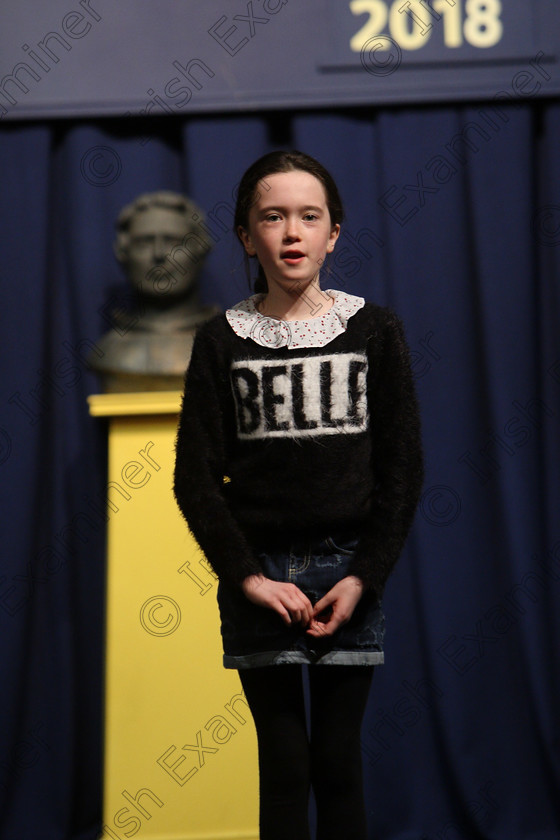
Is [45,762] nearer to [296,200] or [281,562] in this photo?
[281,562]

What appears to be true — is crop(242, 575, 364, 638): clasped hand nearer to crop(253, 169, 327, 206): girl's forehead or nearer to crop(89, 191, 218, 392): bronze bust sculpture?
crop(253, 169, 327, 206): girl's forehead

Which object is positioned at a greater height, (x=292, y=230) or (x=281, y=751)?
(x=292, y=230)

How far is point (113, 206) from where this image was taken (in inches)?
86.7

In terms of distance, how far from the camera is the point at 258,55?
7.09 ft

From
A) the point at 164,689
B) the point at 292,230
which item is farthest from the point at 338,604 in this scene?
the point at 164,689

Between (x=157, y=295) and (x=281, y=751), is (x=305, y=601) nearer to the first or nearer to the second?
(x=281, y=751)

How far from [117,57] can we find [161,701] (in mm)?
1509

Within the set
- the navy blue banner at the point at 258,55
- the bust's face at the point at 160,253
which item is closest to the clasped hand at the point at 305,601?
the bust's face at the point at 160,253

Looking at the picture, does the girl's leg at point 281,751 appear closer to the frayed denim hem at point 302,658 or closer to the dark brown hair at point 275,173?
the frayed denim hem at point 302,658

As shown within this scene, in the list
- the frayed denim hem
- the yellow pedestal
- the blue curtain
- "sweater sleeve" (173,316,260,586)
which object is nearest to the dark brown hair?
"sweater sleeve" (173,316,260,586)

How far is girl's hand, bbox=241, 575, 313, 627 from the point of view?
3.19ft

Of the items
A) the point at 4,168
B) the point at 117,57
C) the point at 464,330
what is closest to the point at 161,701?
the point at 464,330

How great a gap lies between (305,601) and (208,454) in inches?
8.3

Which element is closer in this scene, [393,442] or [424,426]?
[393,442]
